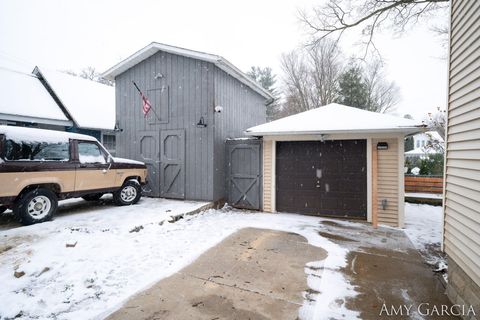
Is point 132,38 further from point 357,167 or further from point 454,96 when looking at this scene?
point 454,96

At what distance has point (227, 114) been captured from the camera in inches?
370

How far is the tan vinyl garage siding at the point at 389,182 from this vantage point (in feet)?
22.4

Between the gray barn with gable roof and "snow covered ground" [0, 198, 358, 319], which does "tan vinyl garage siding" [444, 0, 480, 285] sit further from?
the gray barn with gable roof

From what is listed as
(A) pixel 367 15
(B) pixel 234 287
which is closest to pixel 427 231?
(B) pixel 234 287

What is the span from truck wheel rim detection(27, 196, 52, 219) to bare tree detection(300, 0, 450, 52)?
11.3 meters

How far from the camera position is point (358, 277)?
3848 millimetres

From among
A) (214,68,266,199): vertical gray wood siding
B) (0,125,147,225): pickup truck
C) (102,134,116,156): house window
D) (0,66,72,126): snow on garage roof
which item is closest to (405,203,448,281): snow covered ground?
(214,68,266,199): vertical gray wood siding

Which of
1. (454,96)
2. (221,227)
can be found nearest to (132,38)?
(221,227)

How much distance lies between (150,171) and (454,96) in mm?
8706

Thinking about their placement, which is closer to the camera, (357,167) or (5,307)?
(5,307)

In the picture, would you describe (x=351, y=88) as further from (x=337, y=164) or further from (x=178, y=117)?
(x=178, y=117)

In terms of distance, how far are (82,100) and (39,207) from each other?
1078 cm

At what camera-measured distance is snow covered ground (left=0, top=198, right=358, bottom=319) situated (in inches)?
118

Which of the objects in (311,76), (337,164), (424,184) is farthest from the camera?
(311,76)
